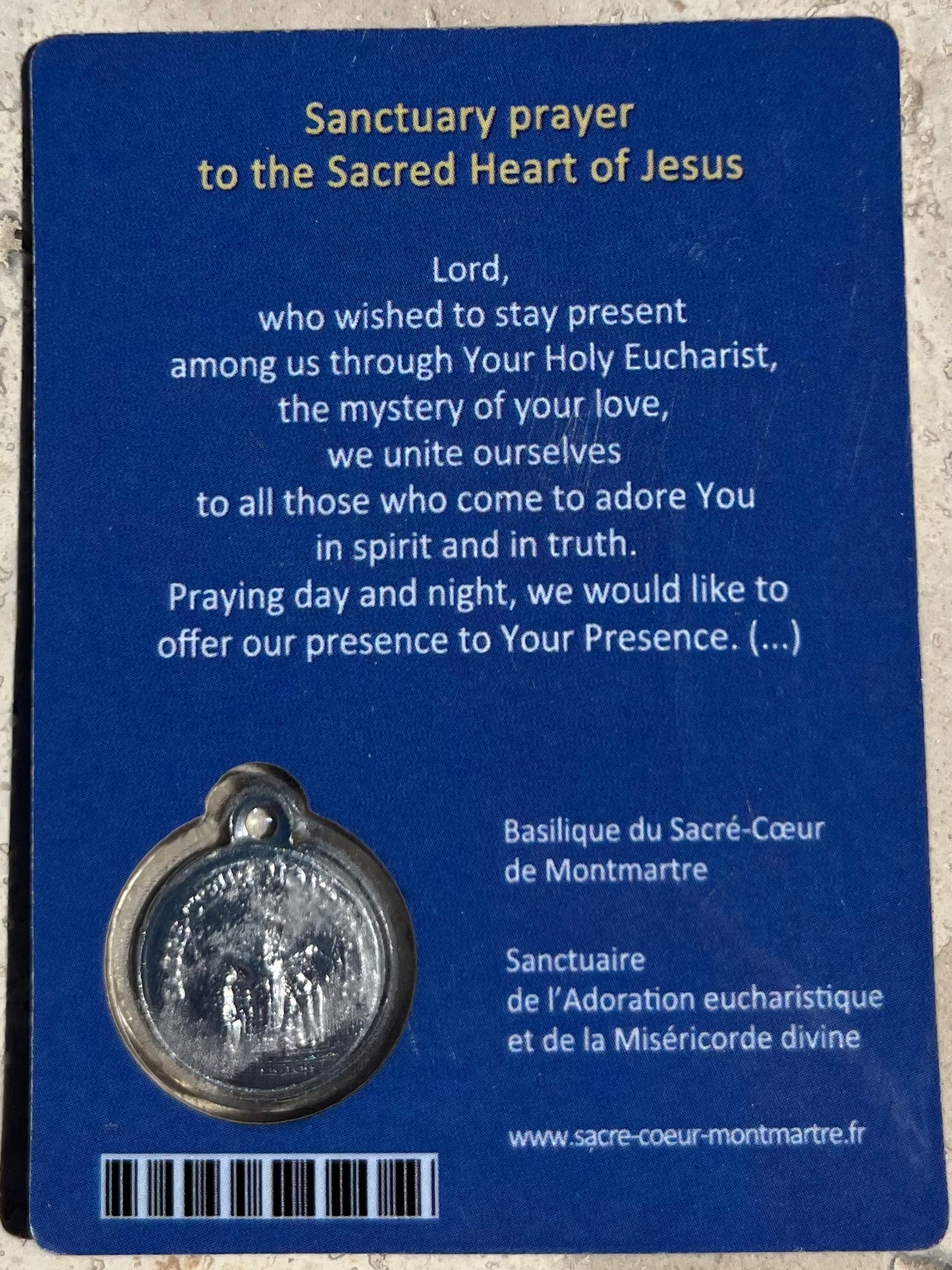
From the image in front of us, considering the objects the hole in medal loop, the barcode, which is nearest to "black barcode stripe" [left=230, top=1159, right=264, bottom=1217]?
the barcode

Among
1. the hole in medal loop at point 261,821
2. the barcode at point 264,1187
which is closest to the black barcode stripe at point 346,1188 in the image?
the barcode at point 264,1187

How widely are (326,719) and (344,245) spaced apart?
0.99 ft

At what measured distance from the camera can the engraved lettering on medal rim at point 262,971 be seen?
2.22 feet

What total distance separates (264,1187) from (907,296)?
0.69m

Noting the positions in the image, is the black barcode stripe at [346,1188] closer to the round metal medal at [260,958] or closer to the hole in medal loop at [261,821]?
the round metal medal at [260,958]

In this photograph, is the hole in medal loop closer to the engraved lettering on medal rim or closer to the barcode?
the engraved lettering on medal rim

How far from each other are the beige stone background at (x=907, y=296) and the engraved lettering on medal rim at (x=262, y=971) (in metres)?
0.12

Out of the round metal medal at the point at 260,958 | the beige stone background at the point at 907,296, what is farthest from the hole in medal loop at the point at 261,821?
the beige stone background at the point at 907,296

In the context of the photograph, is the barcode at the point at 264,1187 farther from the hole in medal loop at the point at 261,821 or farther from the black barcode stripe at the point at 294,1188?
the hole in medal loop at the point at 261,821

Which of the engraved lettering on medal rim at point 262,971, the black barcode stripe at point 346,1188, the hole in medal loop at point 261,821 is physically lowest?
the black barcode stripe at point 346,1188

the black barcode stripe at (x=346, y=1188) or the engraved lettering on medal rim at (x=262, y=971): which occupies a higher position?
the engraved lettering on medal rim at (x=262, y=971)

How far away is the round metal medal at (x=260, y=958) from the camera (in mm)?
678

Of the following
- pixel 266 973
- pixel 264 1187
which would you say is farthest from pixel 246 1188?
pixel 266 973

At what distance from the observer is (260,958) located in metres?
0.68
